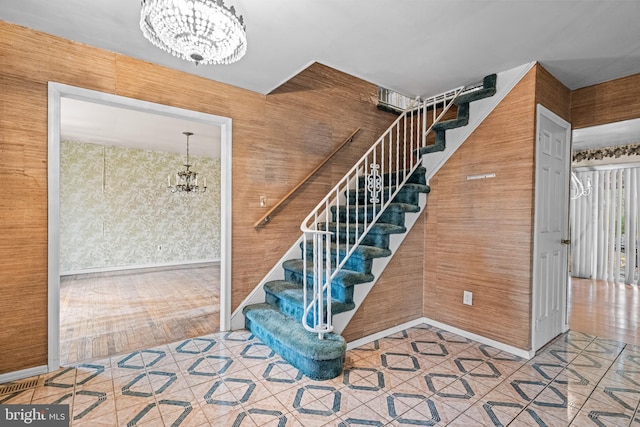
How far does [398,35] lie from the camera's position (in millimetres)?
2291

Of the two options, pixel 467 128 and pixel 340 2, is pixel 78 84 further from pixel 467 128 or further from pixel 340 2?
pixel 467 128

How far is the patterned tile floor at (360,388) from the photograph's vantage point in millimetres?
1872

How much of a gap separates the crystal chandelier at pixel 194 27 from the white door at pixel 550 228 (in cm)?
263

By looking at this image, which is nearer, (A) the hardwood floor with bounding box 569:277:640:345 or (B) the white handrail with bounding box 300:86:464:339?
(B) the white handrail with bounding box 300:86:464:339

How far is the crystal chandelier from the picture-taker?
1464 mm

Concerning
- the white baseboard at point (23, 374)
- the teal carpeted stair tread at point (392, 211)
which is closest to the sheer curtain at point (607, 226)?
the teal carpeted stair tread at point (392, 211)

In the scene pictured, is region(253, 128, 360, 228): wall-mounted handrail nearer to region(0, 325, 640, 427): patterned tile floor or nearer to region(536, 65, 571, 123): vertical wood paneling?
region(0, 325, 640, 427): patterned tile floor

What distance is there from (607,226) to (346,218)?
5686 millimetres

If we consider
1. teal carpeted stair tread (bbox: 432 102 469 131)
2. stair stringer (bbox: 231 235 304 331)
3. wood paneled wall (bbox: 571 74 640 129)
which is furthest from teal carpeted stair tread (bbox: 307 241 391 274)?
wood paneled wall (bbox: 571 74 640 129)

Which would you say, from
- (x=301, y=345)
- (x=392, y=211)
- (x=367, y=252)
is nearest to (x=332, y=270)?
(x=367, y=252)

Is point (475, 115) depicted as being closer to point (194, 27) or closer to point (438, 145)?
point (438, 145)

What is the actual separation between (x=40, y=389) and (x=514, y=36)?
13.9 feet

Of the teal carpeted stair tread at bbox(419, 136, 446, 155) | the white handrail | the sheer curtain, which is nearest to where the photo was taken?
the white handrail

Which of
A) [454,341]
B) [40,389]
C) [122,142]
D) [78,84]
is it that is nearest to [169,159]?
[122,142]
